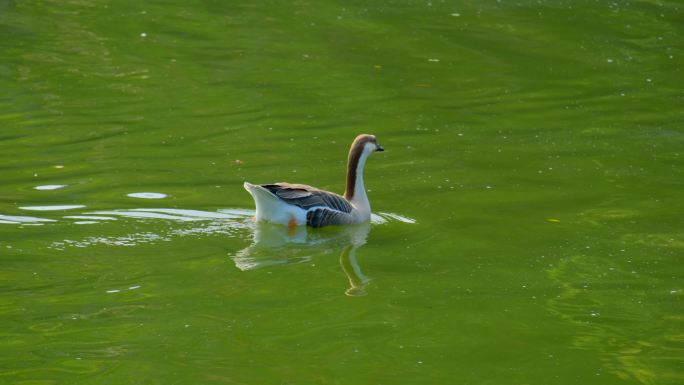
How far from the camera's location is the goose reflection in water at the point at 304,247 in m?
10.7

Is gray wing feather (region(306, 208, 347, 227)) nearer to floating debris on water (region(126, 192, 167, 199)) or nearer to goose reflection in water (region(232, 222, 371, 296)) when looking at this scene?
goose reflection in water (region(232, 222, 371, 296))

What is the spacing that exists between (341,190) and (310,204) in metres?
1.63

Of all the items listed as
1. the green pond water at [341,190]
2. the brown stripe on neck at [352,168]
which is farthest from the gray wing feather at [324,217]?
the brown stripe on neck at [352,168]

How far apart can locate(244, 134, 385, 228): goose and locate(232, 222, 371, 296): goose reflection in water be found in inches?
3.5

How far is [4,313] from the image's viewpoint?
9.38 meters

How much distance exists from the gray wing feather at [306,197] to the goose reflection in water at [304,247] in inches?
10.4

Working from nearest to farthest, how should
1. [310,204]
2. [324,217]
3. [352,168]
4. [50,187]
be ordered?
[310,204]
[324,217]
[352,168]
[50,187]

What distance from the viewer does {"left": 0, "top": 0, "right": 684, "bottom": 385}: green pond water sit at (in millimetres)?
8898

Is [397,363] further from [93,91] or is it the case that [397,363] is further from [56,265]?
[93,91]

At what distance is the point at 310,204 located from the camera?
39.4 ft

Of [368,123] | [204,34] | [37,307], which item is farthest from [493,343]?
[204,34]

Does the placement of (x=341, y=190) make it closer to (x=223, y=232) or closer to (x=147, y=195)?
(x=147, y=195)

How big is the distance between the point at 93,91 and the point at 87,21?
4874 mm

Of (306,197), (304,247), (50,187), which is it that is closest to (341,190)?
(306,197)
